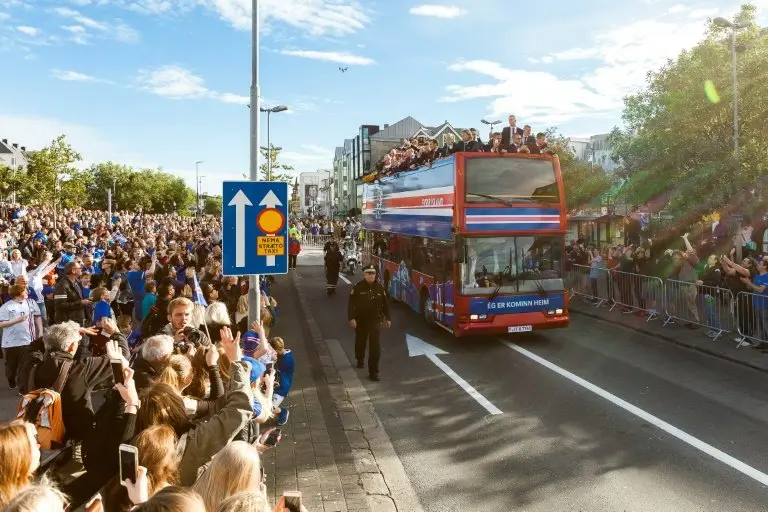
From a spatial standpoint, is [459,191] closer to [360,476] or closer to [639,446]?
[639,446]

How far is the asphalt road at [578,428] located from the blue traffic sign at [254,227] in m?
2.69

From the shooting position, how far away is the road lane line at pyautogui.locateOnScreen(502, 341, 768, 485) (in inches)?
250

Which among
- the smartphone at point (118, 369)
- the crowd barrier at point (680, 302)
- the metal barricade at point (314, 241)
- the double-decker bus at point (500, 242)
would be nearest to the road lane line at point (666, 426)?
the double-decker bus at point (500, 242)

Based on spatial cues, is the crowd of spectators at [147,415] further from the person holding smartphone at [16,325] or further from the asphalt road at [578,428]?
the asphalt road at [578,428]

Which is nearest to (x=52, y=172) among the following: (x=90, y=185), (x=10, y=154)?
(x=90, y=185)

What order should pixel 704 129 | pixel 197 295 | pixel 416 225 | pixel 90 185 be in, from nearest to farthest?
pixel 197 295, pixel 416 225, pixel 704 129, pixel 90 185

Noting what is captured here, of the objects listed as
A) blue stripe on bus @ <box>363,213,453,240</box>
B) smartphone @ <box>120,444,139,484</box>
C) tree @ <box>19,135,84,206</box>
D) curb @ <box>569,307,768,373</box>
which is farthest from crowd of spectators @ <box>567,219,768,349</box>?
tree @ <box>19,135,84,206</box>

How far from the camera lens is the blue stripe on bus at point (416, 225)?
41.3ft

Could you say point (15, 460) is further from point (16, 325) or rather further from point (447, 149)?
point (447, 149)

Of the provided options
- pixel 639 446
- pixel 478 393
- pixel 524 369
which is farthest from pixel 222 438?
pixel 524 369

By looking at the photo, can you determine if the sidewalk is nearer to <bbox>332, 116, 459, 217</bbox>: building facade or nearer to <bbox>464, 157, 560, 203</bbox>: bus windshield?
<bbox>464, 157, 560, 203</bbox>: bus windshield

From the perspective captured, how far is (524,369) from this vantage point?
1079cm

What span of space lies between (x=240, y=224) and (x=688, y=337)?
10554mm

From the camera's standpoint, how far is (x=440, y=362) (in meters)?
11.4
